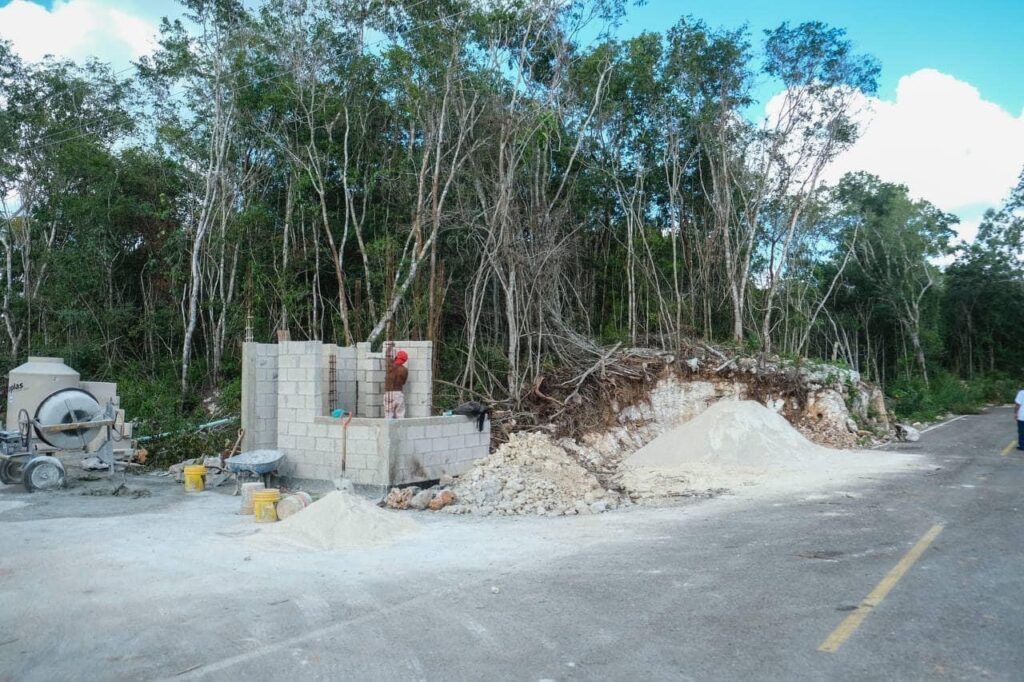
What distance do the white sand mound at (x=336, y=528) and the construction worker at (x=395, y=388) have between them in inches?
120

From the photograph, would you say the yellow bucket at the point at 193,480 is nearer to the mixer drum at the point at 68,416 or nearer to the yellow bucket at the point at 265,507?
the mixer drum at the point at 68,416

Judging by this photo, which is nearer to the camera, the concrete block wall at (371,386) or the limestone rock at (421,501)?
the limestone rock at (421,501)

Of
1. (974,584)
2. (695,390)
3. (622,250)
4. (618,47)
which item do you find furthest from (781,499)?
(618,47)

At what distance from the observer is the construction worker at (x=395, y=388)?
11625 millimetres

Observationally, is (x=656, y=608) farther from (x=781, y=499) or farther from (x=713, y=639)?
(x=781, y=499)

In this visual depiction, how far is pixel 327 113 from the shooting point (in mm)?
20859

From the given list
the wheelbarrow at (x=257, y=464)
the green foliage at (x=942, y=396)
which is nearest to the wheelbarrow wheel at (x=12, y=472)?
the wheelbarrow at (x=257, y=464)

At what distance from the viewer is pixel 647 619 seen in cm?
523

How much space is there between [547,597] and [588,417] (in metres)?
10.1

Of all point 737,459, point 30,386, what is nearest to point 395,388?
point 737,459

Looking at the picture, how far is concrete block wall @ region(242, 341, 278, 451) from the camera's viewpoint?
40.6 ft

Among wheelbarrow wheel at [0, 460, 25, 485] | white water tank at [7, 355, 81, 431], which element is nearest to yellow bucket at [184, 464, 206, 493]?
wheelbarrow wheel at [0, 460, 25, 485]

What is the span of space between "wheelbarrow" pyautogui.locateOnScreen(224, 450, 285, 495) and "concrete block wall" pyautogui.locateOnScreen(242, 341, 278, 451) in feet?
1.89

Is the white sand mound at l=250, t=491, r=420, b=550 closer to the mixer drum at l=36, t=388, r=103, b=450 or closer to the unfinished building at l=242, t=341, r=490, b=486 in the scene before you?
the unfinished building at l=242, t=341, r=490, b=486
